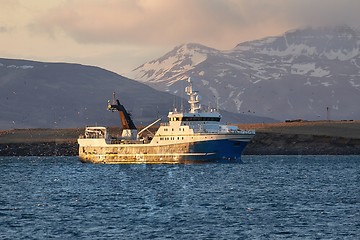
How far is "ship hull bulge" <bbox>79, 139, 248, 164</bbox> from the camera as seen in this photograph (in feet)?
560

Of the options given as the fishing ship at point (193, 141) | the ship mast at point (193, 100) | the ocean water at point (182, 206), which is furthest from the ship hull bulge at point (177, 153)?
the ocean water at point (182, 206)

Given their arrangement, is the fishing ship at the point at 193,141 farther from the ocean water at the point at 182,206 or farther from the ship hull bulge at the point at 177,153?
the ocean water at the point at 182,206

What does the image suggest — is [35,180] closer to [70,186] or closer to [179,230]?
[70,186]

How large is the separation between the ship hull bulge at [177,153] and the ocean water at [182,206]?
2282cm

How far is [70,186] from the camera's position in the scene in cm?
12344

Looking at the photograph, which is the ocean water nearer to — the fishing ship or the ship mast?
the fishing ship

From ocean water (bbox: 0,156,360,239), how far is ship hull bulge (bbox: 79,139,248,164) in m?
22.8

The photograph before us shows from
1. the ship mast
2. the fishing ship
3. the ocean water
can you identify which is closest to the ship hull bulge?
the fishing ship

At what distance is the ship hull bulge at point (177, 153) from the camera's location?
171 metres

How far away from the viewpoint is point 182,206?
9256cm

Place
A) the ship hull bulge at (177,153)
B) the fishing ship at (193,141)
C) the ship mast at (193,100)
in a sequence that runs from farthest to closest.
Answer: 1. the ship mast at (193,100)
2. the ship hull bulge at (177,153)
3. the fishing ship at (193,141)

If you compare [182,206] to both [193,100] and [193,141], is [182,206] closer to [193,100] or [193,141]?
[193,141]

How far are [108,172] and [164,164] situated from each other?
89.1 feet

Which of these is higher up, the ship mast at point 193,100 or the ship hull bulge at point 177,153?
the ship mast at point 193,100
